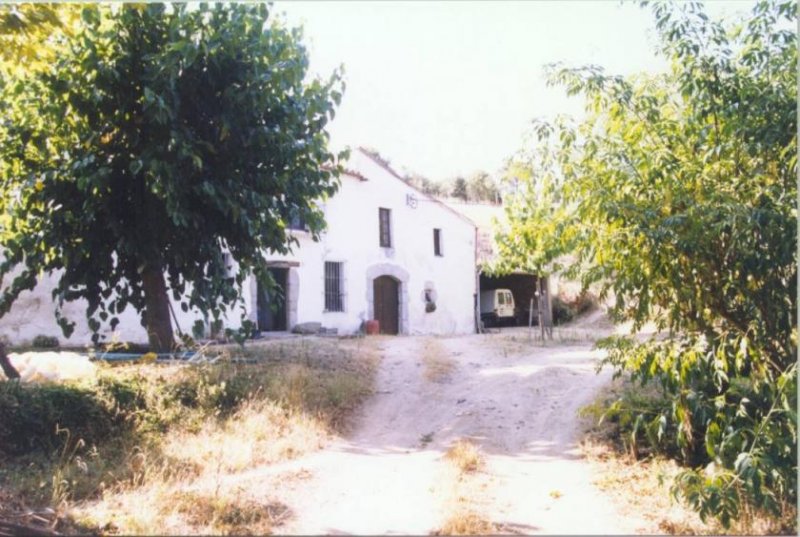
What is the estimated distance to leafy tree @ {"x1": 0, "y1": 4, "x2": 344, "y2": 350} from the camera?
253 inches

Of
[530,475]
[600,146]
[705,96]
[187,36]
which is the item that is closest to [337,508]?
[530,475]

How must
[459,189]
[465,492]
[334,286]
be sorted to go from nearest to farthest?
1. [465,492]
2. [459,189]
3. [334,286]

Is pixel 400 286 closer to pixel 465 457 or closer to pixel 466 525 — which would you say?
pixel 465 457

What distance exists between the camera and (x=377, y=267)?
15.7 meters

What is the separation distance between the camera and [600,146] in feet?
16.1

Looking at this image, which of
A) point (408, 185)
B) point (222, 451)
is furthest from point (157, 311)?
point (408, 185)

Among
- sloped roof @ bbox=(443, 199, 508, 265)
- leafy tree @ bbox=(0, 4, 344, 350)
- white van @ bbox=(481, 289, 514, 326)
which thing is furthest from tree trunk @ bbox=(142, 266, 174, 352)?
white van @ bbox=(481, 289, 514, 326)

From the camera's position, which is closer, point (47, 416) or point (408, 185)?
point (47, 416)

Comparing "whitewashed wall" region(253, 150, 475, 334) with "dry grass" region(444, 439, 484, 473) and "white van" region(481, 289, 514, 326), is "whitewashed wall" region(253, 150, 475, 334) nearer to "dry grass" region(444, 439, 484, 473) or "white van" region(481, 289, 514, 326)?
"white van" region(481, 289, 514, 326)

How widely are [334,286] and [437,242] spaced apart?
3.21m

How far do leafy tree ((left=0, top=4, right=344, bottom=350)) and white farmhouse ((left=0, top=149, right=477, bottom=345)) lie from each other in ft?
15.8

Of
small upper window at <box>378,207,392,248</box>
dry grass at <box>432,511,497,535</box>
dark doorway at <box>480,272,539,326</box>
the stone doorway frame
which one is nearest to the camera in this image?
dry grass at <box>432,511,497,535</box>

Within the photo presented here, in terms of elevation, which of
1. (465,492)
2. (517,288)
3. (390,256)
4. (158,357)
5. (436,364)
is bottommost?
(465,492)

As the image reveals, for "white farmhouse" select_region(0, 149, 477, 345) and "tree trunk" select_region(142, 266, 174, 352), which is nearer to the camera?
"tree trunk" select_region(142, 266, 174, 352)
